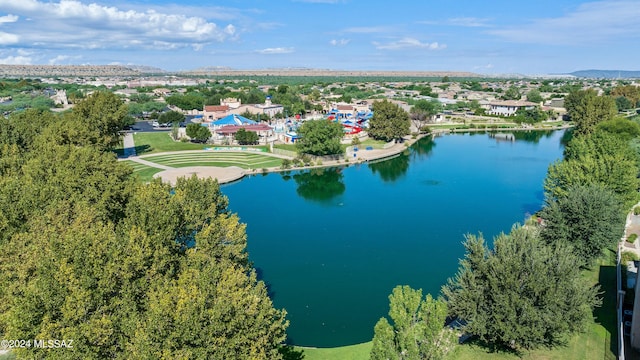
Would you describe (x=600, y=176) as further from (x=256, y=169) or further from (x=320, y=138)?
(x=256, y=169)

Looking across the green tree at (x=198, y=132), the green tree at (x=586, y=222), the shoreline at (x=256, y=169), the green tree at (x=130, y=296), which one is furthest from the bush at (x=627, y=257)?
the green tree at (x=198, y=132)

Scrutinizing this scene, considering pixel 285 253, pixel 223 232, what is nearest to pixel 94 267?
pixel 223 232

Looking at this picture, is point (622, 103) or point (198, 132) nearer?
point (198, 132)

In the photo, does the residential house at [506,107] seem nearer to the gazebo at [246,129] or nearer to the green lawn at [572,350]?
the gazebo at [246,129]

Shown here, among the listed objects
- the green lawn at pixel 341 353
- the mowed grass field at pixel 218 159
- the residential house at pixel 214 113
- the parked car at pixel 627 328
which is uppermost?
the residential house at pixel 214 113

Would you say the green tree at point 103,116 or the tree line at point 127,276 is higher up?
the green tree at point 103,116

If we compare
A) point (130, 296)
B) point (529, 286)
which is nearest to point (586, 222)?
→ point (529, 286)

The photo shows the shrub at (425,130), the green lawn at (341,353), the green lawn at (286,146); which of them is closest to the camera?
the green lawn at (341,353)
